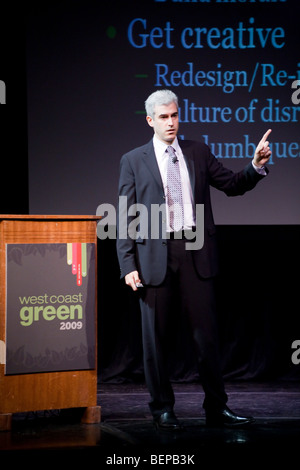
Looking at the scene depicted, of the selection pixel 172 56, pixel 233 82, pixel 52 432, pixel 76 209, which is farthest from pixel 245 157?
pixel 52 432

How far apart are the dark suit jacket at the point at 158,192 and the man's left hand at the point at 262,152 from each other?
50 millimetres

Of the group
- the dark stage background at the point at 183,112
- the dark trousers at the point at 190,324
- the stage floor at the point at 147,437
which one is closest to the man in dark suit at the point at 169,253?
the dark trousers at the point at 190,324

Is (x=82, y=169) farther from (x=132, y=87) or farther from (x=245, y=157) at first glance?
(x=245, y=157)

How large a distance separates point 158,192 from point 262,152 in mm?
538

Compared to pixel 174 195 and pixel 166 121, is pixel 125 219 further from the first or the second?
pixel 166 121

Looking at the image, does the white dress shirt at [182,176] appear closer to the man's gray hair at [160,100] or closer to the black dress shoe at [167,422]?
the man's gray hair at [160,100]

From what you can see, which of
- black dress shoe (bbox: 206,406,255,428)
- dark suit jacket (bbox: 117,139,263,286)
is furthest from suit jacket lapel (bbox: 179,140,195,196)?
black dress shoe (bbox: 206,406,255,428)

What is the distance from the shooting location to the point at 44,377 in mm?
3355

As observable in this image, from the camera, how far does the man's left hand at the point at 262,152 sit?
3203 millimetres

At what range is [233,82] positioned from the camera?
4555 millimetres

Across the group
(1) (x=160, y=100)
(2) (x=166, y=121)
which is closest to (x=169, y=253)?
(2) (x=166, y=121)

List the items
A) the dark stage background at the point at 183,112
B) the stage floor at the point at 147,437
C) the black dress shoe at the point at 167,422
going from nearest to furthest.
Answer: the stage floor at the point at 147,437 → the black dress shoe at the point at 167,422 → the dark stage background at the point at 183,112

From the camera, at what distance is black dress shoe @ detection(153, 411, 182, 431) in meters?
3.18

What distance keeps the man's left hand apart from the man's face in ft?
1.35
